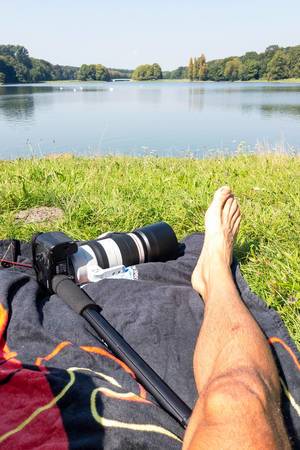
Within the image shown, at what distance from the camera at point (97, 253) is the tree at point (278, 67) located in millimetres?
62981

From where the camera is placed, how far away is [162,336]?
140 cm

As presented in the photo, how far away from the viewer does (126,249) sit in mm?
1822

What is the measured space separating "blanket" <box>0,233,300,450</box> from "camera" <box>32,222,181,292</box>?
6 centimetres

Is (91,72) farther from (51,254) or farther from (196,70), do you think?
(51,254)

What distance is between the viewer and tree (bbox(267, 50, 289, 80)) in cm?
5822

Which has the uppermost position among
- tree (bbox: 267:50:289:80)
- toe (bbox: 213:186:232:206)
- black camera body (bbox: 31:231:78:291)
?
tree (bbox: 267:50:289:80)

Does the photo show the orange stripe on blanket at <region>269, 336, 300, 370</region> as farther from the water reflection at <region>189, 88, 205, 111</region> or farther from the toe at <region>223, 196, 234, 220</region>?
the water reflection at <region>189, 88, 205, 111</region>

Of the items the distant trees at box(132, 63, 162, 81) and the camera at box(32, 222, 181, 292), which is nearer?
the camera at box(32, 222, 181, 292)

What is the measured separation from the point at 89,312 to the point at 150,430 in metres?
0.46

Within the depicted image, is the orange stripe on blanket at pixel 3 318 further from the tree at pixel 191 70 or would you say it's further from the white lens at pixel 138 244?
the tree at pixel 191 70

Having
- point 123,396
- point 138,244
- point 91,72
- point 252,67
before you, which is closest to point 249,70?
point 252,67

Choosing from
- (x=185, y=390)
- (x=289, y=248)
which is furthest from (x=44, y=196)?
(x=185, y=390)

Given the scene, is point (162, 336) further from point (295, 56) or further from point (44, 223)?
point (295, 56)

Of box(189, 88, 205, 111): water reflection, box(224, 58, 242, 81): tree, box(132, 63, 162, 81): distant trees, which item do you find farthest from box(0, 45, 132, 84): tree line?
box(189, 88, 205, 111): water reflection
